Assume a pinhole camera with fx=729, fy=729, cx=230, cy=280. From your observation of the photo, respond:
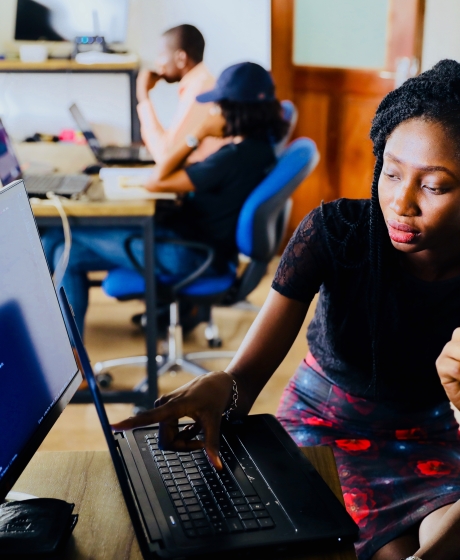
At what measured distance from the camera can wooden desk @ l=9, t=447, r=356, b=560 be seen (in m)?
0.77

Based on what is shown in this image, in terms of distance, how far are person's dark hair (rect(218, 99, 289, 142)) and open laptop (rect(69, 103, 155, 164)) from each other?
0.60 metres

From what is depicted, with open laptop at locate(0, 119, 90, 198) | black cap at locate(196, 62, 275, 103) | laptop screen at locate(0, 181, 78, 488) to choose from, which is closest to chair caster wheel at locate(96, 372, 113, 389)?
open laptop at locate(0, 119, 90, 198)

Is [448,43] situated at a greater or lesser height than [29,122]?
greater

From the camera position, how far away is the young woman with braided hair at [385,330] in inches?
40.0

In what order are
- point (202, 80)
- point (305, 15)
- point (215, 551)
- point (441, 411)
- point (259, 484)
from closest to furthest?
point (215, 551), point (259, 484), point (441, 411), point (202, 80), point (305, 15)

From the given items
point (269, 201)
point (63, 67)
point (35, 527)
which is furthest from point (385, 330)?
point (63, 67)

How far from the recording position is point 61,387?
0.89m

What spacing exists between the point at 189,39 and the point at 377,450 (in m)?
2.17

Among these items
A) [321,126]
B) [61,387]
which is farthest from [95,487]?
[321,126]

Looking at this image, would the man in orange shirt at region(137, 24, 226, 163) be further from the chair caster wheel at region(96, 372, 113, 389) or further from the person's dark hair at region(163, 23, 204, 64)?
the chair caster wheel at region(96, 372, 113, 389)

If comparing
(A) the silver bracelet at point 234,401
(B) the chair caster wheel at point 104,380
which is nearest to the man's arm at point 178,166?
(B) the chair caster wheel at point 104,380

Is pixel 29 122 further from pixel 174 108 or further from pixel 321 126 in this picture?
pixel 321 126

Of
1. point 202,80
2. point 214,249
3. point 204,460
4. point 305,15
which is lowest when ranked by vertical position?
point 214,249

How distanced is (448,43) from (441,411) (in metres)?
2.19
